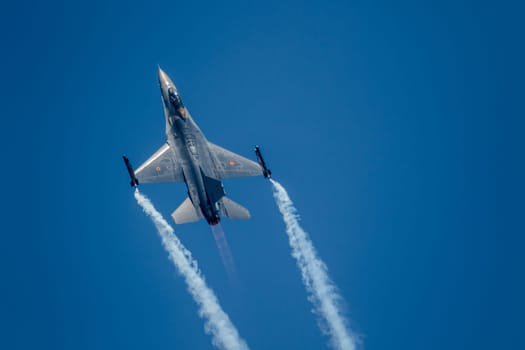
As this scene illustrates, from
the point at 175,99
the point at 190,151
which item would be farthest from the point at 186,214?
the point at 175,99

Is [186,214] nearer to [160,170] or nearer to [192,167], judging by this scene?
[192,167]

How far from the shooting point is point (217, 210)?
61.5 m

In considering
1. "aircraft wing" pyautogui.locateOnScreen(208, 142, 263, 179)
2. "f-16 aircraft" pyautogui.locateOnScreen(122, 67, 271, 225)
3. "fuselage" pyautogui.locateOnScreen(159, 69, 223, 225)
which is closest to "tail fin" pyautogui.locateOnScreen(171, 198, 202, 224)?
"f-16 aircraft" pyautogui.locateOnScreen(122, 67, 271, 225)

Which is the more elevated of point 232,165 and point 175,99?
point 175,99

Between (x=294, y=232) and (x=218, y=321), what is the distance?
26.0 ft

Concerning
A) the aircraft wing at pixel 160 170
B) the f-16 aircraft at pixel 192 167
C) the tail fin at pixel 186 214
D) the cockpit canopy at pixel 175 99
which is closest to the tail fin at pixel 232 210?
the f-16 aircraft at pixel 192 167

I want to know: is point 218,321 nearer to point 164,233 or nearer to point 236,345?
point 236,345

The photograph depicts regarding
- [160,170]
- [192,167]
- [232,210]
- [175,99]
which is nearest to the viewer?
[192,167]

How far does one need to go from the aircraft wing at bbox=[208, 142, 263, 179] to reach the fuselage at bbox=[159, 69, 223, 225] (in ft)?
2.75

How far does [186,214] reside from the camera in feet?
204

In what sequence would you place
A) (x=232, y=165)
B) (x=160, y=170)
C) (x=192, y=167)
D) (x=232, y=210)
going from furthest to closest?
(x=232, y=165)
(x=160, y=170)
(x=232, y=210)
(x=192, y=167)

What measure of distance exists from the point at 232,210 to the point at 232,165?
11.0 ft

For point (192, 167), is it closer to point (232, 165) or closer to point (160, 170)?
point (160, 170)

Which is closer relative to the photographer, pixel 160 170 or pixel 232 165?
pixel 160 170
